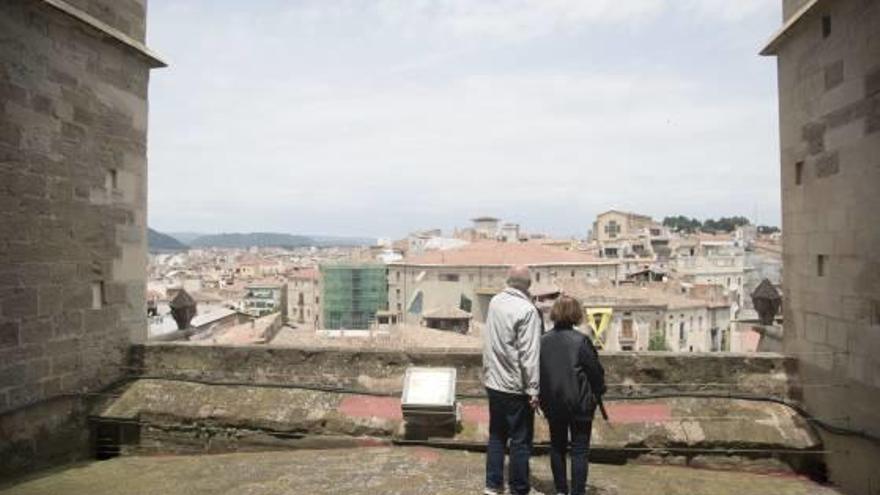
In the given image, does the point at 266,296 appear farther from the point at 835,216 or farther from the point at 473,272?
the point at 835,216

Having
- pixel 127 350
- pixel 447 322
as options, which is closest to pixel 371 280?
pixel 447 322

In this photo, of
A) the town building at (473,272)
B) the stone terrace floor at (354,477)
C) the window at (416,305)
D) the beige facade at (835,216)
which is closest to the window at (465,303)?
the town building at (473,272)

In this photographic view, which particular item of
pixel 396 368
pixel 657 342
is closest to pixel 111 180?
pixel 396 368

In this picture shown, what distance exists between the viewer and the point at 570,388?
4715 mm

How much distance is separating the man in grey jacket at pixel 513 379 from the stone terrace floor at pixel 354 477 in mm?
429

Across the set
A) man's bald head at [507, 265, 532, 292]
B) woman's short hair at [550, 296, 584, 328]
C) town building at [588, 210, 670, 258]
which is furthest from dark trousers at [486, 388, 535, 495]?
town building at [588, 210, 670, 258]

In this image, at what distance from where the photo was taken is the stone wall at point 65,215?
226 inches

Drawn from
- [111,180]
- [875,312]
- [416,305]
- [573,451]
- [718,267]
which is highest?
[111,180]

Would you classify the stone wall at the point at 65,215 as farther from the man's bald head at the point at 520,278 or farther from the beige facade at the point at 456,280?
the beige facade at the point at 456,280

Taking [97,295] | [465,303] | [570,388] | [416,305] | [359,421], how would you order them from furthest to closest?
[416,305] < [465,303] < [97,295] < [359,421] < [570,388]

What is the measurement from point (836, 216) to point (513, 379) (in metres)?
2.98

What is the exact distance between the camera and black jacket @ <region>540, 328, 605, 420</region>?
4723 millimetres

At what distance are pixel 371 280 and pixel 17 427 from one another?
81.5m

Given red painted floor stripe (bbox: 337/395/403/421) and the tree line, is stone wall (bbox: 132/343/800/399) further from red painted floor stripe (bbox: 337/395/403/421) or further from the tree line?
the tree line
